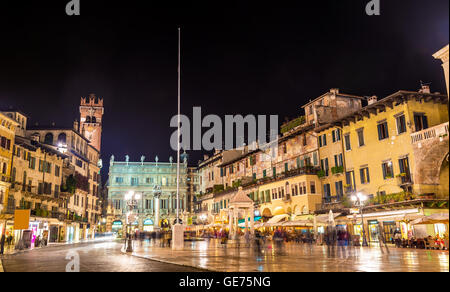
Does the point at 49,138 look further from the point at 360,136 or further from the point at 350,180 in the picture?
the point at 360,136

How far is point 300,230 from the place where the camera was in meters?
40.4

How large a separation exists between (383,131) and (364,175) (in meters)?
4.39

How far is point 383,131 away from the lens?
30.9 metres

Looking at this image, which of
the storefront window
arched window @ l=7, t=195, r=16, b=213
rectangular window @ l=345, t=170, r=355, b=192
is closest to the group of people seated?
the storefront window

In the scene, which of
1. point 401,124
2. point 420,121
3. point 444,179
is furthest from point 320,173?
point 444,179

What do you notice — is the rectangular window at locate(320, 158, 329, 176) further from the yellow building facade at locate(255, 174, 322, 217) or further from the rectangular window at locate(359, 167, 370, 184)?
the rectangular window at locate(359, 167, 370, 184)

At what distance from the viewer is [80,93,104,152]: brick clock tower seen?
3435 inches

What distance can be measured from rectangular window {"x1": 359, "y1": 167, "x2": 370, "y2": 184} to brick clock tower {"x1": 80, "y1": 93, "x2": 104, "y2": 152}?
6761 cm

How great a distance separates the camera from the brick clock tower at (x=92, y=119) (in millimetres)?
87250

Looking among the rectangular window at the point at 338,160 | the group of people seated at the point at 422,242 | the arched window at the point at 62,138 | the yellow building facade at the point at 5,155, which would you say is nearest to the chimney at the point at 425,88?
the rectangular window at the point at 338,160

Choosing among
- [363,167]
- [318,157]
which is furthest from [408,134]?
[318,157]

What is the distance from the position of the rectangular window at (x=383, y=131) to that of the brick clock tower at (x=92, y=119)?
69.5 meters

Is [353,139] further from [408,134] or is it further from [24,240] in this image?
[24,240]
